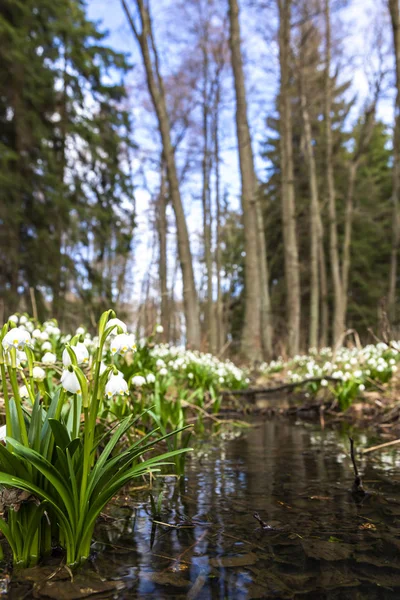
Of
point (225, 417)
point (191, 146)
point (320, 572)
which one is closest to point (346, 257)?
point (191, 146)

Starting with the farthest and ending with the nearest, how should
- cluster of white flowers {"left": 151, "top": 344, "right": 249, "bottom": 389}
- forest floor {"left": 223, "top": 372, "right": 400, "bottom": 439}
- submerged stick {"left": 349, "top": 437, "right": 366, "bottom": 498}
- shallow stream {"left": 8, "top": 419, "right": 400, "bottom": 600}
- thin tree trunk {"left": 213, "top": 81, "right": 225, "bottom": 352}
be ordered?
thin tree trunk {"left": 213, "top": 81, "right": 225, "bottom": 352}, cluster of white flowers {"left": 151, "top": 344, "right": 249, "bottom": 389}, forest floor {"left": 223, "top": 372, "right": 400, "bottom": 439}, submerged stick {"left": 349, "top": 437, "right": 366, "bottom": 498}, shallow stream {"left": 8, "top": 419, "right": 400, "bottom": 600}

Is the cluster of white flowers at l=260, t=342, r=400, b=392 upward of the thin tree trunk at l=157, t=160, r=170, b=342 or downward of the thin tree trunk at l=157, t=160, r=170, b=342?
downward

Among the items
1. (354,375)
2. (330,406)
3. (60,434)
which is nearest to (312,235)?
(330,406)

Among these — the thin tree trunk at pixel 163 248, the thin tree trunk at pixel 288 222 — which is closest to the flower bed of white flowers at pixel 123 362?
the thin tree trunk at pixel 163 248

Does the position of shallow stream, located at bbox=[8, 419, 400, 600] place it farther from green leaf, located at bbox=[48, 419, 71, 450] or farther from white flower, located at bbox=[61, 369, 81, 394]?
white flower, located at bbox=[61, 369, 81, 394]

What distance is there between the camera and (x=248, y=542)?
75.0 inches

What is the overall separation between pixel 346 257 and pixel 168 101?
926cm

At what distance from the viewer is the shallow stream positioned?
151cm

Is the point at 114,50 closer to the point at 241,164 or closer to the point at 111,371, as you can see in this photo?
the point at 241,164

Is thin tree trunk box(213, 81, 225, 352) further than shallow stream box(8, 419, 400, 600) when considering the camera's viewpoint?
Yes

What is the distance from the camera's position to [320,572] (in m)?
1.64

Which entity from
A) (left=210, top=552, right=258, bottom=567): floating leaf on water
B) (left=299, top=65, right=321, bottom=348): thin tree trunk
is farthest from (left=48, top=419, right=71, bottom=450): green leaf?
(left=299, top=65, right=321, bottom=348): thin tree trunk

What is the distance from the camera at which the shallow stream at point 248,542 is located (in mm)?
1514

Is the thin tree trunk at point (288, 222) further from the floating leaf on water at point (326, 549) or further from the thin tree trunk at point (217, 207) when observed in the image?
the floating leaf on water at point (326, 549)
